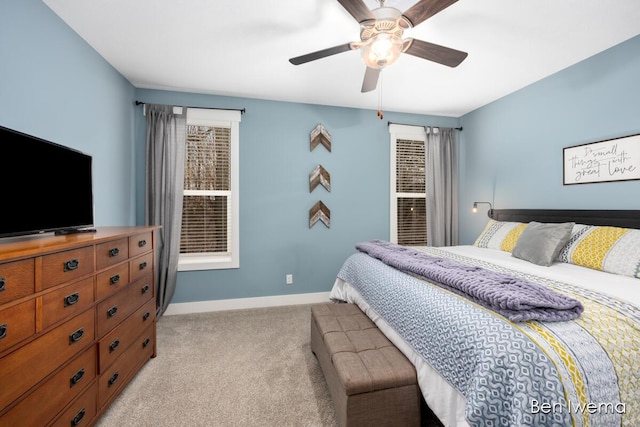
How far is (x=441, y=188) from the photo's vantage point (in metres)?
3.88

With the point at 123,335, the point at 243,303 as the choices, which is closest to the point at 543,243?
the point at 243,303

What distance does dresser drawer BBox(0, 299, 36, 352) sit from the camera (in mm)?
977

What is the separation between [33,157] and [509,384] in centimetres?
238

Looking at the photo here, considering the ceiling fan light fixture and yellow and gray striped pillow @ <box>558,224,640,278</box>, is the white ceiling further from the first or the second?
yellow and gray striped pillow @ <box>558,224,640,278</box>

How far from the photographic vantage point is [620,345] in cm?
108

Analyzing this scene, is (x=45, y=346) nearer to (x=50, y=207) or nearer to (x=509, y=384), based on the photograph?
(x=50, y=207)

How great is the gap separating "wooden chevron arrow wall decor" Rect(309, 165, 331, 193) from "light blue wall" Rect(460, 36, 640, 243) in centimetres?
208

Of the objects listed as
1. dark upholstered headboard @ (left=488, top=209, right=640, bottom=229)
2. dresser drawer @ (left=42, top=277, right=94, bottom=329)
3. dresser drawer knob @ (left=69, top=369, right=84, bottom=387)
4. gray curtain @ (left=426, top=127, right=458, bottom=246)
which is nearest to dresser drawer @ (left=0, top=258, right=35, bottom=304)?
dresser drawer @ (left=42, top=277, right=94, bottom=329)

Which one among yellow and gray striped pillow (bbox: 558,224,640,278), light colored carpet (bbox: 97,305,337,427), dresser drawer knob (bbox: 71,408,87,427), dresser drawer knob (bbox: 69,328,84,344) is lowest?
light colored carpet (bbox: 97,305,337,427)

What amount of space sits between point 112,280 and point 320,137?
105 inches

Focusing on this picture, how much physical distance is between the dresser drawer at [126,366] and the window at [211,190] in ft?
3.72

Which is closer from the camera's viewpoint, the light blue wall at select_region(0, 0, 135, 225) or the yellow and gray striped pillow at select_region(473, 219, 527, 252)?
the light blue wall at select_region(0, 0, 135, 225)

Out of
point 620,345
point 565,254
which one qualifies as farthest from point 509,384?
point 565,254

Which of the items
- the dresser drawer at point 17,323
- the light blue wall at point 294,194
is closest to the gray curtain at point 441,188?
the light blue wall at point 294,194
